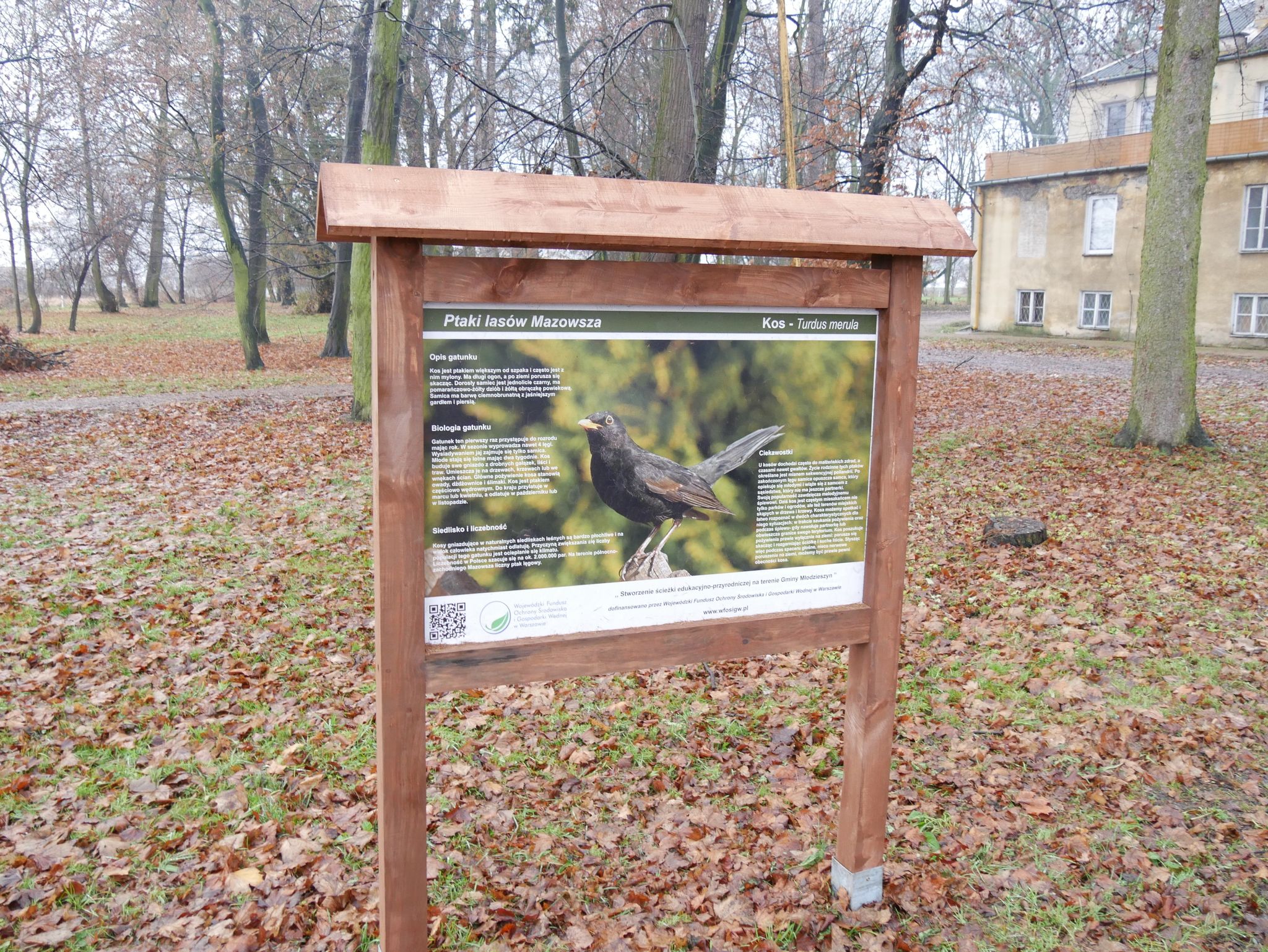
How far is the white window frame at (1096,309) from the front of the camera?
26.3m

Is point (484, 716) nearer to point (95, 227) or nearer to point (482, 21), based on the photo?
point (482, 21)

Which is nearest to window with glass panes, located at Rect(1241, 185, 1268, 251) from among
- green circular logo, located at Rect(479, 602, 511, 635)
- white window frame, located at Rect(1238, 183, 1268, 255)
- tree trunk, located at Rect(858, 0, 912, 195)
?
white window frame, located at Rect(1238, 183, 1268, 255)

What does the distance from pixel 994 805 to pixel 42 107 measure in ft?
69.8

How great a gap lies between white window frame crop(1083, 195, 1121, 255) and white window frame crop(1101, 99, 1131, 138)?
16.0 feet

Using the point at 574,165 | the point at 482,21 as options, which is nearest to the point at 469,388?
the point at 574,165

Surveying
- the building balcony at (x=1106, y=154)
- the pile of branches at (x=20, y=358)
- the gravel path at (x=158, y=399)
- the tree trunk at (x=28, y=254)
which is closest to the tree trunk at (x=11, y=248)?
the tree trunk at (x=28, y=254)

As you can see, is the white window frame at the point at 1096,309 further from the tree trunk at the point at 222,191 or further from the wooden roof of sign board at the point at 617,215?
the wooden roof of sign board at the point at 617,215

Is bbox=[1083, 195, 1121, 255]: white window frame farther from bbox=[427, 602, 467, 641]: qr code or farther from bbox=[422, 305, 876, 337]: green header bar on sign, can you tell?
bbox=[427, 602, 467, 641]: qr code

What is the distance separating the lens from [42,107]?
18.4 m

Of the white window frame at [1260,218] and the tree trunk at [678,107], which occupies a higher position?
the white window frame at [1260,218]

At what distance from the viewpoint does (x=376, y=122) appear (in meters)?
11.6

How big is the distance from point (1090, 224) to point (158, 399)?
80.2 ft

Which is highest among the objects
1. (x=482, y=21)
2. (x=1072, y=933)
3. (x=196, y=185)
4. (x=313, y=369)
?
(x=482, y=21)

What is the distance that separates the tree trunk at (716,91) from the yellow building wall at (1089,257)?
16496 mm
